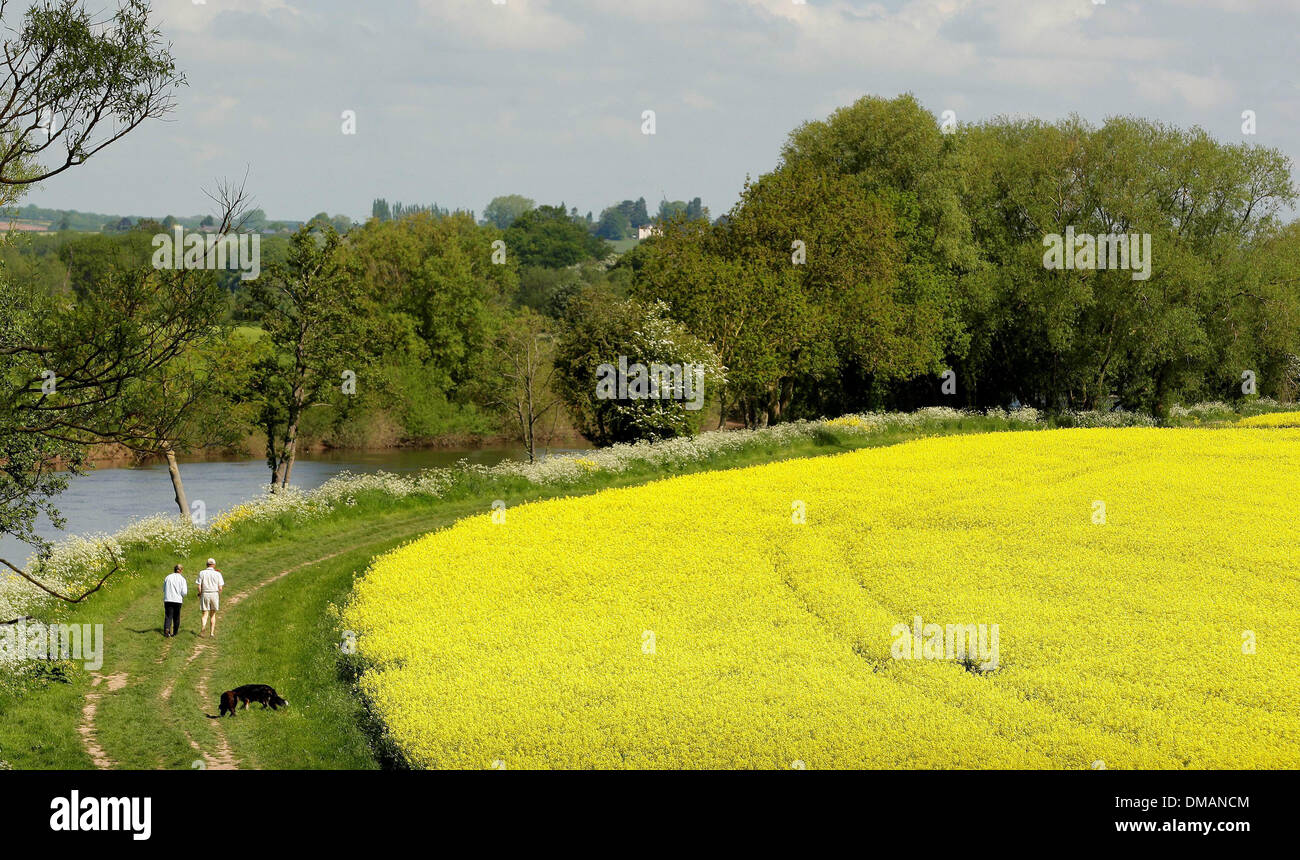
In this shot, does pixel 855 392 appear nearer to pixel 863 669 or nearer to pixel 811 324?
pixel 811 324

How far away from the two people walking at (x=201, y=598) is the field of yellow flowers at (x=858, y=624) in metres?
3.31

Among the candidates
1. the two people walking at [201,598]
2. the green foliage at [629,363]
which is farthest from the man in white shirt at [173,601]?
the green foliage at [629,363]

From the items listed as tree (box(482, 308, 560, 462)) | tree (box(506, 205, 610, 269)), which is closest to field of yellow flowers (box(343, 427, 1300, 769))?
tree (box(482, 308, 560, 462))

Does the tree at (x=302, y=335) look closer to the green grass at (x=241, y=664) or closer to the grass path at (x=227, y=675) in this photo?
the green grass at (x=241, y=664)

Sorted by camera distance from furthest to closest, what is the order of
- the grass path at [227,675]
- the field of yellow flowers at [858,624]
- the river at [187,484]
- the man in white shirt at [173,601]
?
the river at [187,484]
the man in white shirt at [173,601]
the grass path at [227,675]
the field of yellow flowers at [858,624]

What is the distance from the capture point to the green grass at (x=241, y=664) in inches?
662

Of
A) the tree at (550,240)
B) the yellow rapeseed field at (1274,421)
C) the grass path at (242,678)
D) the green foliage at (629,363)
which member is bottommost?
the grass path at (242,678)

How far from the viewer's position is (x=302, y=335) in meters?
45.1

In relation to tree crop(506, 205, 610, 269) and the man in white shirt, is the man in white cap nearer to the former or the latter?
the man in white shirt

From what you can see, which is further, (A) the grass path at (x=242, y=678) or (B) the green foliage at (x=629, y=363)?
(B) the green foliage at (x=629, y=363)

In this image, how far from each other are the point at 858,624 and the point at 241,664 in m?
12.2
